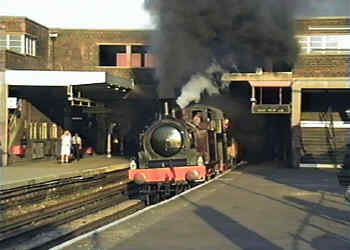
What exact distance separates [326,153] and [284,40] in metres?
8.48

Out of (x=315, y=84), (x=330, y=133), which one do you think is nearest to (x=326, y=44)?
(x=315, y=84)

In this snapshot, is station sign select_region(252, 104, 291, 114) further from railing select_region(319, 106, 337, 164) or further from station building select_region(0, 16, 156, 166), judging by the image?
station building select_region(0, 16, 156, 166)

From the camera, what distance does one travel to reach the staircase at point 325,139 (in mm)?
26922

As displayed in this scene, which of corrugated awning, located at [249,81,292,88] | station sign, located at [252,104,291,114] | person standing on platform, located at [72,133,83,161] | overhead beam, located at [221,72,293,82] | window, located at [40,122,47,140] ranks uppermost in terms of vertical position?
overhead beam, located at [221,72,293,82]

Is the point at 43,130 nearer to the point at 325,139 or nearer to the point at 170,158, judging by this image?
the point at 325,139

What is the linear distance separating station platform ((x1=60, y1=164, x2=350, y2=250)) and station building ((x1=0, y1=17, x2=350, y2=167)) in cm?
780

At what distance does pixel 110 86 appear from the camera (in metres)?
24.9

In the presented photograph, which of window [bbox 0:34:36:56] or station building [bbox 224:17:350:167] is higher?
window [bbox 0:34:36:56]

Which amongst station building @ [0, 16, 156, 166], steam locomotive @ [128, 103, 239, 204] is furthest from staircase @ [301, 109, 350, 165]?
steam locomotive @ [128, 103, 239, 204]

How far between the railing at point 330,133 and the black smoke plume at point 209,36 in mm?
7217

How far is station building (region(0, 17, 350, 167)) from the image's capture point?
77.8ft

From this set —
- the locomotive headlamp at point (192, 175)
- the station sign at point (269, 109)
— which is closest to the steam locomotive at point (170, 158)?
the locomotive headlamp at point (192, 175)

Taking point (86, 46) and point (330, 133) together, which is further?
point (86, 46)

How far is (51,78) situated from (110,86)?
293cm
